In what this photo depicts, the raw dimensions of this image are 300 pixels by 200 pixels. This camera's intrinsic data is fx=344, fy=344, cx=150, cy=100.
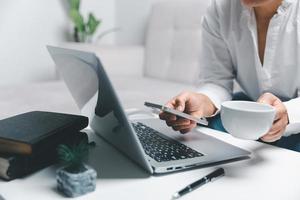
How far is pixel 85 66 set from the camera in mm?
510

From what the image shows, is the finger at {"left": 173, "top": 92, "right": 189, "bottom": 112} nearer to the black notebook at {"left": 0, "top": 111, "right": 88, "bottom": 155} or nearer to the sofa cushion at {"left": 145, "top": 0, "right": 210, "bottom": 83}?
the black notebook at {"left": 0, "top": 111, "right": 88, "bottom": 155}

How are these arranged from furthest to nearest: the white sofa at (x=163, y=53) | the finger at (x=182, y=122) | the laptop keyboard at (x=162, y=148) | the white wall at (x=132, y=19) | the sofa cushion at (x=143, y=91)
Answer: the white wall at (x=132, y=19) < the white sofa at (x=163, y=53) < the sofa cushion at (x=143, y=91) < the finger at (x=182, y=122) < the laptop keyboard at (x=162, y=148)

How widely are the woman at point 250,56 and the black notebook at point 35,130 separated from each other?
0.73 ft

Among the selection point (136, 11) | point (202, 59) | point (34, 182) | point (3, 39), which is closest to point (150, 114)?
point (202, 59)

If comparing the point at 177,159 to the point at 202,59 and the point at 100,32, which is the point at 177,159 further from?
the point at 100,32

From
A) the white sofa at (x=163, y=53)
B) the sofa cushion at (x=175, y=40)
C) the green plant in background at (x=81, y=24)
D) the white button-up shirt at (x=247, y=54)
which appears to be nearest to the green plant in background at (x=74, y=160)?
the white button-up shirt at (x=247, y=54)

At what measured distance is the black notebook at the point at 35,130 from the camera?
472 mm

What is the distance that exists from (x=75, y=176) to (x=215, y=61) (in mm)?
693

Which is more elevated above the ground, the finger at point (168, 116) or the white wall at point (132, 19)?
the white wall at point (132, 19)

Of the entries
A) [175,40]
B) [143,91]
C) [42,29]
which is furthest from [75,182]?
[42,29]

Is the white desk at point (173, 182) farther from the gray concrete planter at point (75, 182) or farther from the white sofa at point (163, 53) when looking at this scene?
the white sofa at point (163, 53)

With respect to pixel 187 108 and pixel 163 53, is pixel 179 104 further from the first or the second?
pixel 163 53

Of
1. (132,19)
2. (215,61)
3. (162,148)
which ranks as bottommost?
(162,148)

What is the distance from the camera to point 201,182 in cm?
47
